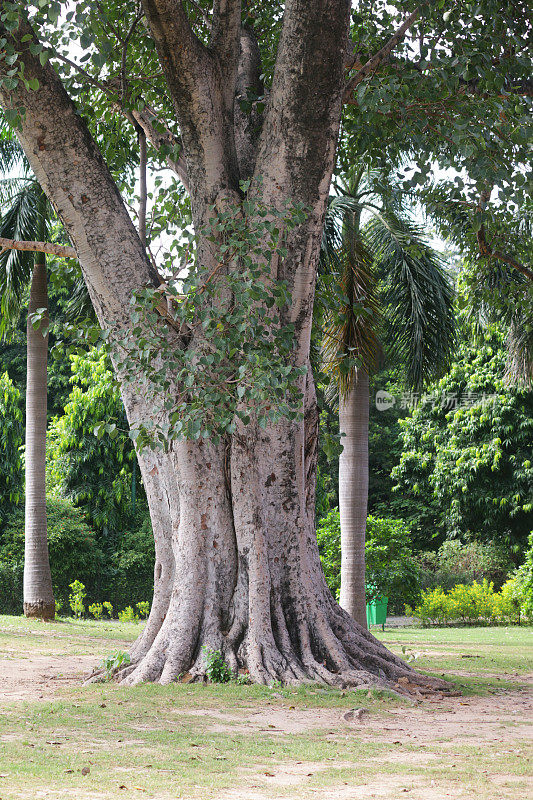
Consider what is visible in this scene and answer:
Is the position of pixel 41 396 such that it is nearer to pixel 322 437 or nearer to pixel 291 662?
pixel 322 437

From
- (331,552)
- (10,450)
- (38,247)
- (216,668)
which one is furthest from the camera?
(10,450)

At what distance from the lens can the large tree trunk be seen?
22.3 feet

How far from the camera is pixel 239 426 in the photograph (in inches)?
275

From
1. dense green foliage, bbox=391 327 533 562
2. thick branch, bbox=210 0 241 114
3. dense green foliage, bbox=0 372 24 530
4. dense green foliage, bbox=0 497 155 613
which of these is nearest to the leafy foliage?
thick branch, bbox=210 0 241 114

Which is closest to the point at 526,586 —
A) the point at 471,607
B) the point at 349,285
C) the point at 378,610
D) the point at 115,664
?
the point at 471,607

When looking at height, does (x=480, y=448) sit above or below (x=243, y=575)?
above

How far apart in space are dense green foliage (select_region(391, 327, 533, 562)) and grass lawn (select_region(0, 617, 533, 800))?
621 inches

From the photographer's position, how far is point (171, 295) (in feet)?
22.2

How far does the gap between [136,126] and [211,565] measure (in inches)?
201

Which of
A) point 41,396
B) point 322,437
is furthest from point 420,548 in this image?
point 322,437

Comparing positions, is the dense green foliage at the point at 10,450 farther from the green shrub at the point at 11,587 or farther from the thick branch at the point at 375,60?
the thick branch at the point at 375,60

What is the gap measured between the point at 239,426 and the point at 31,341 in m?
8.71

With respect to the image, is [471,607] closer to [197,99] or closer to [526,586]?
[526,586]

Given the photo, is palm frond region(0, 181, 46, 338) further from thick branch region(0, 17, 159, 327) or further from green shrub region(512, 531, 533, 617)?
green shrub region(512, 531, 533, 617)
